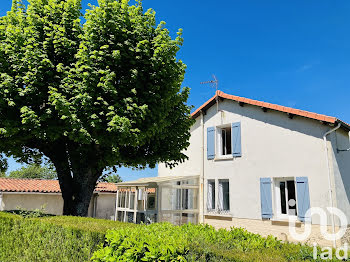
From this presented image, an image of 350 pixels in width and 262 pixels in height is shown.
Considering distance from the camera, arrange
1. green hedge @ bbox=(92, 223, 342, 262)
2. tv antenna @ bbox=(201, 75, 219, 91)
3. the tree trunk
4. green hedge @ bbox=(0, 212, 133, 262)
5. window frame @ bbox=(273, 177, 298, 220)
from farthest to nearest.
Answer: tv antenna @ bbox=(201, 75, 219, 91) < window frame @ bbox=(273, 177, 298, 220) < the tree trunk < green hedge @ bbox=(0, 212, 133, 262) < green hedge @ bbox=(92, 223, 342, 262)

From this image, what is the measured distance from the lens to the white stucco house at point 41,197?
1981cm

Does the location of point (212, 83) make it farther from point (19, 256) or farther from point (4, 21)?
point (19, 256)

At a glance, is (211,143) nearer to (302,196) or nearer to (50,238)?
(302,196)

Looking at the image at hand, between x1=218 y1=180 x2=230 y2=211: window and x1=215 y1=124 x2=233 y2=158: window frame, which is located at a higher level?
x1=215 y1=124 x2=233 y2=158: window frame

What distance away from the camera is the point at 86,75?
9008mm

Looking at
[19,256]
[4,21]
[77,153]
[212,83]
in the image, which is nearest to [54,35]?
[4,21]

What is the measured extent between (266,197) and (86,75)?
33.6 ft

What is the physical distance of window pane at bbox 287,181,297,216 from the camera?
12654 millimetres

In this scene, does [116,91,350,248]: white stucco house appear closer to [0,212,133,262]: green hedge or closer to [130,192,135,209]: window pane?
[130,192,135,209]: window pane

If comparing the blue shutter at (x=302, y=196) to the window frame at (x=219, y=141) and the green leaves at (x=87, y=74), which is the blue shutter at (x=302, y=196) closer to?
the window frame at (x=219, y=141)

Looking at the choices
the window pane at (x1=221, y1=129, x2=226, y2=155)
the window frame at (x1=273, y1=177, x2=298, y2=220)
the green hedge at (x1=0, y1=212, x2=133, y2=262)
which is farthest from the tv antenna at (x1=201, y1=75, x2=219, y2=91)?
the green hedge at (x1=0, y1=212, x2=133, y2=262)

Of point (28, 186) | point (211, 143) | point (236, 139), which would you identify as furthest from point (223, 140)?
point (28, 186)

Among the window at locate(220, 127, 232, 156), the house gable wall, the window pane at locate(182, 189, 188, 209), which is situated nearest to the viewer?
the house gable wall

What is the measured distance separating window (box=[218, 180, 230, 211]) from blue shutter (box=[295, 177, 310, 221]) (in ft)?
13.7
